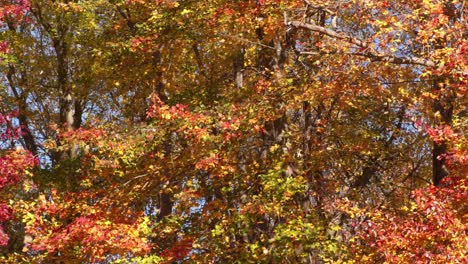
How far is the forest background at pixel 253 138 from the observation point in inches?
428

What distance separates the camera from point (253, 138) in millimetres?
15914

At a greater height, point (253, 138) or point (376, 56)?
point (253, 138)

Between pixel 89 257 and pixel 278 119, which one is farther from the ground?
pixel 278 119

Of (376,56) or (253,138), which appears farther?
(253,138)

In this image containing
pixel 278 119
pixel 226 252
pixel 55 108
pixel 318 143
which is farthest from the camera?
pixel 55 108

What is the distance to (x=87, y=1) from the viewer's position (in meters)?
14.5

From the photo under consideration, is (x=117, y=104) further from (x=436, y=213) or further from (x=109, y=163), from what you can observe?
(x=436, y=213)

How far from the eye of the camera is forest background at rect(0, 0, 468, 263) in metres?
10.9

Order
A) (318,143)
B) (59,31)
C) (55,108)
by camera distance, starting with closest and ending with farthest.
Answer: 1. (318,143)
2. (59,31)
3. (55,108)

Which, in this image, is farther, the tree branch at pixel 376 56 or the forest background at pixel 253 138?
the forest background at pixel 253 138

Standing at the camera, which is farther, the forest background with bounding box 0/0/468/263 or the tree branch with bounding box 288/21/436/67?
the forest background with bounding box 0/0/468/263

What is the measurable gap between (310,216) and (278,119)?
3.20 metres

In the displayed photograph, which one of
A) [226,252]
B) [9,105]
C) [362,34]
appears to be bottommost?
[226,252]

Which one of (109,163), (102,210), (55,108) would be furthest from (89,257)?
(55,108)
